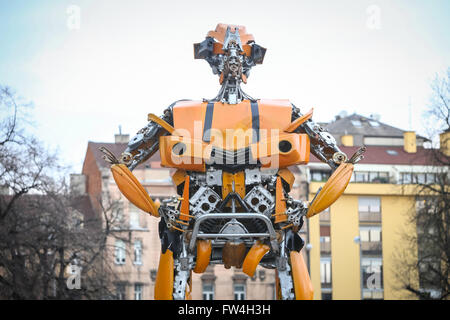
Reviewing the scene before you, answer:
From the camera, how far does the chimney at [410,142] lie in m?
43.5

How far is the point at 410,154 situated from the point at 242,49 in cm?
3242

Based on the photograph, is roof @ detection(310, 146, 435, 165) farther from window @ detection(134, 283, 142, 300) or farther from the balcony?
window @ detection(134, 283, 142, 300)

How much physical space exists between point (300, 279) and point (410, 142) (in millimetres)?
33586

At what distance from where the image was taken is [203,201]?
36.3ft

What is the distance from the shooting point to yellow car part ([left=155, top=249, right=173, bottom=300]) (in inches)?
430

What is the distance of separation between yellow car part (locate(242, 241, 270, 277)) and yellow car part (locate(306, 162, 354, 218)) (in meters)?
0.62

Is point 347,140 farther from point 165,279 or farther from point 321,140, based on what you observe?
point 165,279

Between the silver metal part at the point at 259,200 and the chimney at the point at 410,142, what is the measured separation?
3331cm
